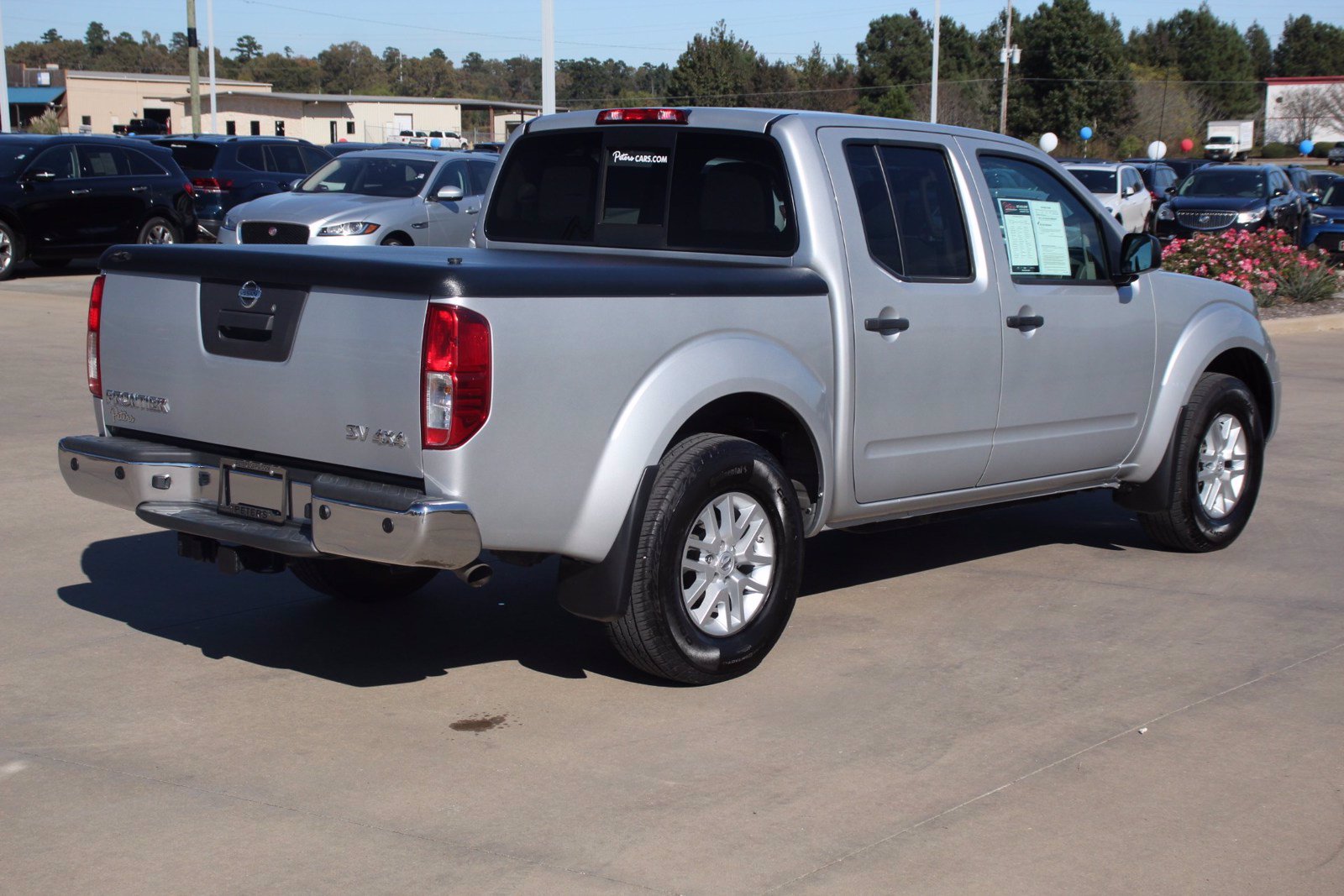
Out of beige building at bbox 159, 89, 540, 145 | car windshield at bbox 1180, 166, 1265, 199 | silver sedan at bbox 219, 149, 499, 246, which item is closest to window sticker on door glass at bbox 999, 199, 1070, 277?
silver sedan at bbox 219, 149, 499, 246

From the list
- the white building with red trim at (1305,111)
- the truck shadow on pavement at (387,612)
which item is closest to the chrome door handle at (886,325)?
the truck shadow on pavement at (387,612)

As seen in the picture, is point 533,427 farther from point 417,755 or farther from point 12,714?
point 12,714

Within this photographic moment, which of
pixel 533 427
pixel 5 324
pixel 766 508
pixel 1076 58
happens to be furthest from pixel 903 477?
pixel 1076 58

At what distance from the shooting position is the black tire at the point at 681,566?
4824mm

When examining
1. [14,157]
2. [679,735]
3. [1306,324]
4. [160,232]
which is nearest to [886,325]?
[679,735]

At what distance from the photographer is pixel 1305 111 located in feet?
302

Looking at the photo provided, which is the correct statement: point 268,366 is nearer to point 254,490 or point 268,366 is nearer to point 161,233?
point 254,490

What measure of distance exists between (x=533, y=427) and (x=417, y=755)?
1077mm

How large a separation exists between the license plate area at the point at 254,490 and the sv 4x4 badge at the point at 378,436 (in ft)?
1.06

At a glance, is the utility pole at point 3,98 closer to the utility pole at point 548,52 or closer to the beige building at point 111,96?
the utility pole at point 548,52

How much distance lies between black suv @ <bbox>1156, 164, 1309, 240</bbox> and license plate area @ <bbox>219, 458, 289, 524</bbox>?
72.6 ft

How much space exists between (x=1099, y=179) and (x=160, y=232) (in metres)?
17.1

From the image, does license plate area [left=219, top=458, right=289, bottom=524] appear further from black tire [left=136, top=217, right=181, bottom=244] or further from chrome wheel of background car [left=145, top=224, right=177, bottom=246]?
chrome wheel of background car [left=145, top=224, right=177, bottom=246]

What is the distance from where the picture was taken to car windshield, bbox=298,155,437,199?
17141 millimetres
